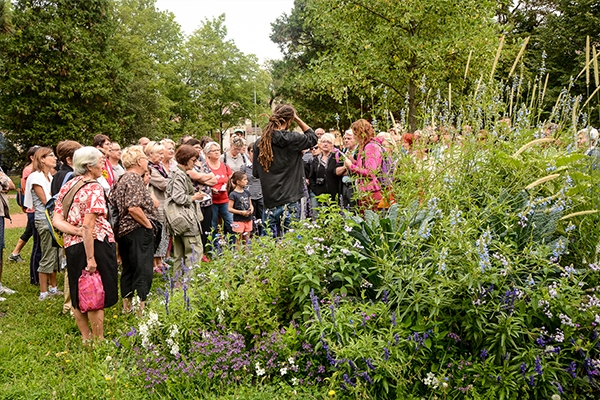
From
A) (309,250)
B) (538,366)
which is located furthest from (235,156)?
(538,366)

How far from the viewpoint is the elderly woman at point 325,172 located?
25.2ft

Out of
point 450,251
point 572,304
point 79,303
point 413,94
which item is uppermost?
→ point 413,94

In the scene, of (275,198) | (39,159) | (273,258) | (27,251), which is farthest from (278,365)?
(27,251)

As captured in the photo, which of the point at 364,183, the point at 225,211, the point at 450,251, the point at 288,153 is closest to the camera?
the point at 450,251

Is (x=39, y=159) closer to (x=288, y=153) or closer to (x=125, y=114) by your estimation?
(x=288, y=153)

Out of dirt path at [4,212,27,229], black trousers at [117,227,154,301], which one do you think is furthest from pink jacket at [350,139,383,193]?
dirt path at [4,212,27,229]

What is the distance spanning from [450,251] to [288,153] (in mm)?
3254

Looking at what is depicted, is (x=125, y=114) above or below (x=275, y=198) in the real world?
above

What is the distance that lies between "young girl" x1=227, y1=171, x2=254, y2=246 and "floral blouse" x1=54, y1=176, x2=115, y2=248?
3521 millimetres

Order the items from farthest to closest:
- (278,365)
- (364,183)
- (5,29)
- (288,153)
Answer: (5,29)
(288,153)
(364,183)
(278,365)

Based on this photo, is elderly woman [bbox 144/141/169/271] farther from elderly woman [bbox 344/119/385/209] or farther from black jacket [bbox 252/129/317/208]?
elderly woman [bbox 344/119/385/209]

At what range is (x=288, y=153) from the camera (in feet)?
19.8

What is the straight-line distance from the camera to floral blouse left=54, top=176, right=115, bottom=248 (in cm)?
437

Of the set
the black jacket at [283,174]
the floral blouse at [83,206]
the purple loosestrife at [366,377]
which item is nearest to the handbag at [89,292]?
the floral blouse at [83,206]
